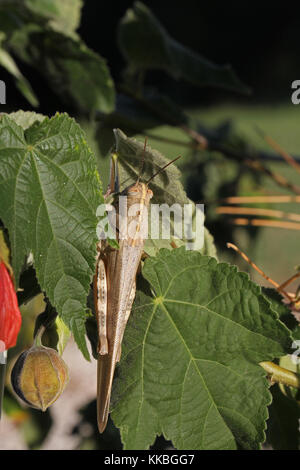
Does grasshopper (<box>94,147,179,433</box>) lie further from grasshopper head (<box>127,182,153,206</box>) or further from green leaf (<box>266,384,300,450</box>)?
green leaf (<box>266,384,300,450</box>)

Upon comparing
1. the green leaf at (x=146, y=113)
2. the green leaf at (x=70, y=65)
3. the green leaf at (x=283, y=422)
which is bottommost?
the green leaf at (x=283, y=422)

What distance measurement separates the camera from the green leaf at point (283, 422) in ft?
1.42

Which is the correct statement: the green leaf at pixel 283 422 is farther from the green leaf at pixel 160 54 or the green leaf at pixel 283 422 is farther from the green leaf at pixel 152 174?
the green leaf at pixel 160 54

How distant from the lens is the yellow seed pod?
0.35 metres

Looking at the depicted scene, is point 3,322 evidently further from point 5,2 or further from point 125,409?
point 5,2

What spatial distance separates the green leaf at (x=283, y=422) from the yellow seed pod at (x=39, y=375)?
0.17m

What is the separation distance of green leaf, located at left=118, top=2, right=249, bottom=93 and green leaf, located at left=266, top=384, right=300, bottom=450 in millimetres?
499

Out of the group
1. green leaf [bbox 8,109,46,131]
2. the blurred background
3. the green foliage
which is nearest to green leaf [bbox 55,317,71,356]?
green leaf [bbox 8,109,46,131]

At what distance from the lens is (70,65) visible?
818mm

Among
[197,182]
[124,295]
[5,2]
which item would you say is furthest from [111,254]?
[197,182]

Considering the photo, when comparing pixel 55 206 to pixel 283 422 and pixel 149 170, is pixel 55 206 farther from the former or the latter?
pixel 283 422

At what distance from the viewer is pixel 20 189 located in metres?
0.33

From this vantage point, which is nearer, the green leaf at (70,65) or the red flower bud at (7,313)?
the red flower bud at (7,313)

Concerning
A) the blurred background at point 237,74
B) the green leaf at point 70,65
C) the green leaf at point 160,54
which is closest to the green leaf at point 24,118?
the green leaf at point 70,65
